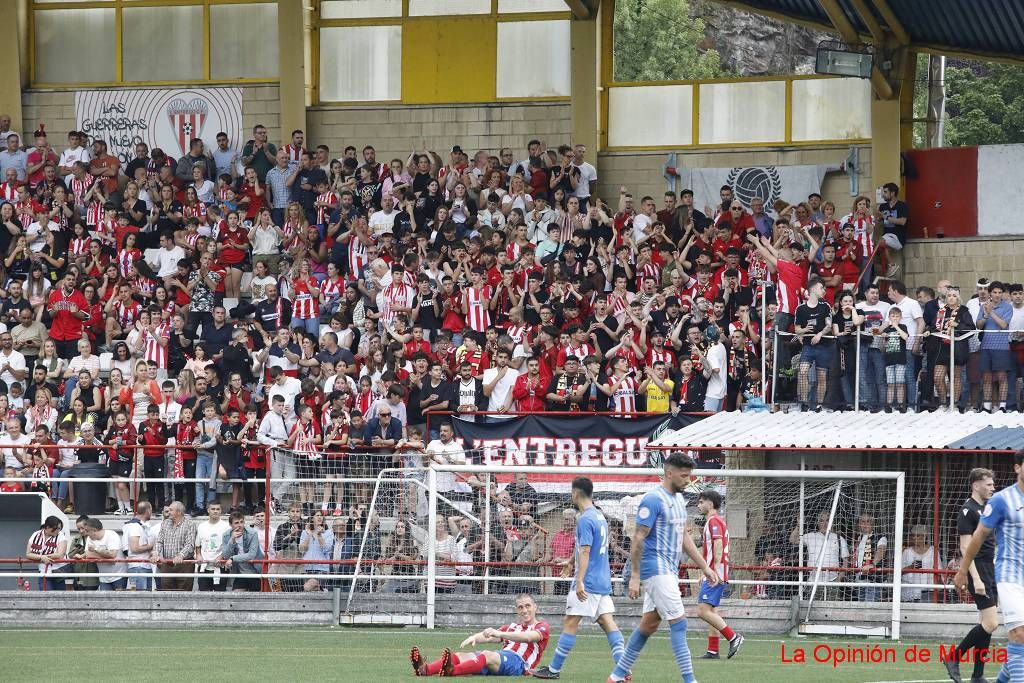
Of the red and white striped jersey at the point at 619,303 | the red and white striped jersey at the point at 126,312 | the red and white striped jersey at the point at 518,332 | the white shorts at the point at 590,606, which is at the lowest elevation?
the white shorts at the point at 590,606

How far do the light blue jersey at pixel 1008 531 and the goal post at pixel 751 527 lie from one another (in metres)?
7.16

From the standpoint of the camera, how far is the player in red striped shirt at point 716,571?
Answer: 15.4 metres

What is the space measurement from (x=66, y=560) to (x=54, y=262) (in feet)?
31.5

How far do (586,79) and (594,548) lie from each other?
57.6ft

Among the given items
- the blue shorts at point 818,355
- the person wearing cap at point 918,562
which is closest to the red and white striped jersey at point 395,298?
the blue shorts at point 818,355

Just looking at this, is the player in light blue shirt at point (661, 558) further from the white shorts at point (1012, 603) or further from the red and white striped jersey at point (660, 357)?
the red and white striped jersey at point (660, 357)

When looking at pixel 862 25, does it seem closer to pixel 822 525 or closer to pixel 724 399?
pixel 724 399

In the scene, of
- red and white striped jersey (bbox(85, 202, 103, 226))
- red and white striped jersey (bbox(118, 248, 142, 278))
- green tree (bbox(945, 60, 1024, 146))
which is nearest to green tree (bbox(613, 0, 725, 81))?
green tree (bbox(945, 60, 1024, 146))

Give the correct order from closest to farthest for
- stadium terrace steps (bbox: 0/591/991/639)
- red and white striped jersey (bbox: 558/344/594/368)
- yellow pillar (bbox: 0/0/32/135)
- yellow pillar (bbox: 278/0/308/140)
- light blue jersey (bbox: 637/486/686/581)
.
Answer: light blue jersey (bbox: 637/486/686/581)
stadium terrace steps (bbox: 0/591/991/639)
red and white striped jersey (bbox: 558/344/594/368)
yellow pillar (bbox: 278/0/308/140)
yellow pillar (bbox: 0/0/32/135)

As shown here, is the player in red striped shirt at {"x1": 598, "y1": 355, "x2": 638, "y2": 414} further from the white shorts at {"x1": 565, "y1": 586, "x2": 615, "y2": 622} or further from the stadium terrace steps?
the white shorts at {"x1": 565, "y1": 586, "x2": 615, "y2": 622}

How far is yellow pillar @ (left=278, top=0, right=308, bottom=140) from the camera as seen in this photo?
1235 inches

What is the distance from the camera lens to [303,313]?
2611 centimetres

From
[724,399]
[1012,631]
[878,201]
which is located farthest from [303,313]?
[1012,631]

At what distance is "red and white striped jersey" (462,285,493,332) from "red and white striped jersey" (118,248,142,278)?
6432 mm
